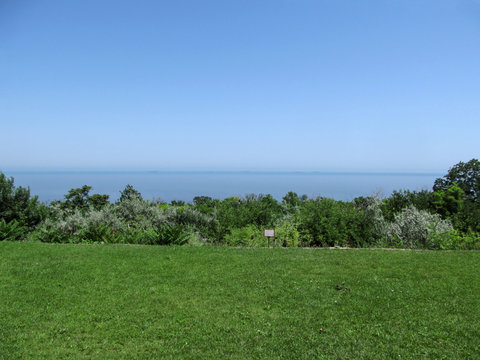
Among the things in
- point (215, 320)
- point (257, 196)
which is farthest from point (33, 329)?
point (257, 196)

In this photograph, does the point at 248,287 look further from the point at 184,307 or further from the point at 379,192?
the point at 379,192

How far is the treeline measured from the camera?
8922 millimetres

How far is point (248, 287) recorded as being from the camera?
5.44 meters

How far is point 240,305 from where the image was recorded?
4785 millimetres

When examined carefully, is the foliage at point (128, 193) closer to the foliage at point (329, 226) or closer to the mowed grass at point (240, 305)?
the mowed grass at point (240, 305)

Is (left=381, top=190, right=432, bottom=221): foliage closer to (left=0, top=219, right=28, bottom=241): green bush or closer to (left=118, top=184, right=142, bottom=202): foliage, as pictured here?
(left=118, top=184, right=142, bottom=202): foliage

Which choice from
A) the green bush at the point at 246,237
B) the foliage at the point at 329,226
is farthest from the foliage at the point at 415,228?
the green bush at the point at 246,237

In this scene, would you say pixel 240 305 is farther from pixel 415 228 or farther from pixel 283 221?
pixel 415 228

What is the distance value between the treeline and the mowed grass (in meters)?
1.65

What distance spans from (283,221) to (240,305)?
17.4 feet

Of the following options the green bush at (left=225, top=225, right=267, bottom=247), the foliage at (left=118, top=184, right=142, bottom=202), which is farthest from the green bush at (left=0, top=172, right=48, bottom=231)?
the green bush at (left=225, top=225, right=267, bottom=247)

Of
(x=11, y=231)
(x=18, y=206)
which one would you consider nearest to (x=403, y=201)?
(x=11, y=231)

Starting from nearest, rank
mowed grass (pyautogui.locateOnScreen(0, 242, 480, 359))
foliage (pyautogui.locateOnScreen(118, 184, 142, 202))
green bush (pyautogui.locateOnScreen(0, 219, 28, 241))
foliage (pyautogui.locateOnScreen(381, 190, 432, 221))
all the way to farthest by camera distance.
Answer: mowed grass (pyautogui.locateOnScreen(0, 242, 480, 359)), green bush (pyautogui.locateOnScreen(0, 219, 28, 241)), foliage (pyautogui.locateOnScreen(381, 190, 432, 221)), foliage (pyautogui.locateOnScreen(118, 184, 142, 202))

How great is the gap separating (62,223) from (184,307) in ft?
24.0
